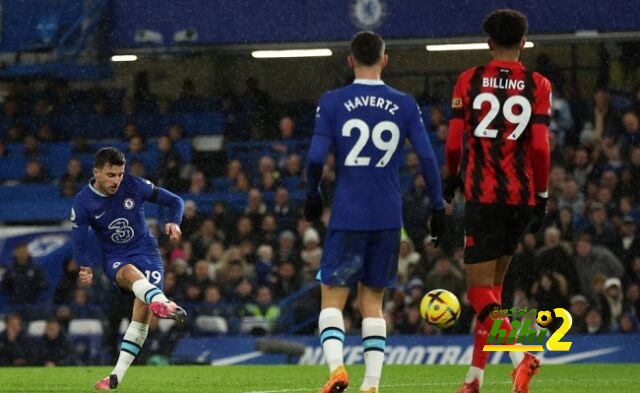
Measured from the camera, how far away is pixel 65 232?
18.8m

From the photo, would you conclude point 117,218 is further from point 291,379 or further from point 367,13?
point 367,13

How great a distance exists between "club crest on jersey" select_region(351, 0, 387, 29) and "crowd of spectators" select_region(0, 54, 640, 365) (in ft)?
5.11

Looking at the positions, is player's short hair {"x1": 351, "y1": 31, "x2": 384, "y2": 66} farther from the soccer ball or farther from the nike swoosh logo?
the nike swoosh logo

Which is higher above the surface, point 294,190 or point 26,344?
point 294,190

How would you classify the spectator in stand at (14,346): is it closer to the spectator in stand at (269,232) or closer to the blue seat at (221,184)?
the spectator in stand at (269,232)

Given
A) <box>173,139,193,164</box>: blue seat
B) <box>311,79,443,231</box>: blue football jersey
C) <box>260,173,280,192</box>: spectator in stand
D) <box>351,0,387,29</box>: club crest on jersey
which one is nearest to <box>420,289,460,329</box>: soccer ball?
<box>311,79,443,231</box>: blue football jersey

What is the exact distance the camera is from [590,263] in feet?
52.2

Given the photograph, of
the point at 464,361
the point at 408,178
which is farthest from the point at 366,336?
the point at 408,178

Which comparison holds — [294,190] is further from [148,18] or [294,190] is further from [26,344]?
[26,344]

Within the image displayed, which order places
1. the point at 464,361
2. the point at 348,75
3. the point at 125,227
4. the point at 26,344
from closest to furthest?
1. the point at 125,227
2. the point at 464,361
3. the point at 26,344
4. the point at 348,75

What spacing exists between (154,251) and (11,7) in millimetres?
9862

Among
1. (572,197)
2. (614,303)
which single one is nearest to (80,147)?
(572,197)

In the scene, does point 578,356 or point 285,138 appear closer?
point 578,356

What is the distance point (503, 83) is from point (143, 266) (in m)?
3.58
